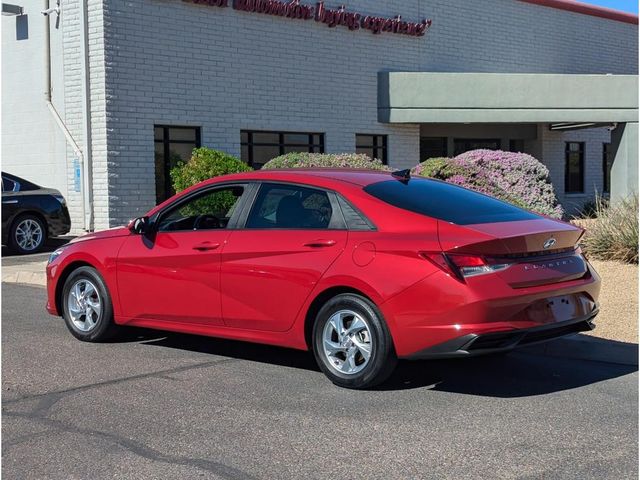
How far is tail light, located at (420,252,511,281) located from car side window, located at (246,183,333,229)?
42.6 inches

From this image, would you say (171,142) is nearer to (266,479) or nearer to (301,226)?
(301,226)

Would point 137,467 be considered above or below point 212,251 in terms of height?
below

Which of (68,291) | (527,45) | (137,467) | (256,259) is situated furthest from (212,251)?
(527,45)

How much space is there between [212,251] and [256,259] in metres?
0.50

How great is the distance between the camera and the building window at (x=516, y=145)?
25.7 m

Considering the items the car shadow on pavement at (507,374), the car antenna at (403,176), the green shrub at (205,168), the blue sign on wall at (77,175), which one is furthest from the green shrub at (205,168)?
the car shadow on pavement at (507,374)

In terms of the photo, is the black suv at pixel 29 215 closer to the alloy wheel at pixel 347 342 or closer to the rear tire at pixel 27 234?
the rear tire at pixel 27 234

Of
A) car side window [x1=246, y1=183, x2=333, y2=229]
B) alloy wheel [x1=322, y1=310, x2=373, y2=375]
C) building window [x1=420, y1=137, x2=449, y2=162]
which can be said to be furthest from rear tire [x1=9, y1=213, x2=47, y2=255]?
building window [x1=420, y1=137, x2=449, y2=162]

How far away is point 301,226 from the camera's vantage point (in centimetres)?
668

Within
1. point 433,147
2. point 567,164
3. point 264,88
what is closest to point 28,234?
point 264,88

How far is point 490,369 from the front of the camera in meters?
7.00

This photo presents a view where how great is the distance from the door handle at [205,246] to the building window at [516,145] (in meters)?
19.8

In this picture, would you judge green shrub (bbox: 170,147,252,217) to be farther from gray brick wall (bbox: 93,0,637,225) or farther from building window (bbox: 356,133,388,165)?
building window (bbox: 356,133,388,165)

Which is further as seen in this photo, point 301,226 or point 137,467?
point 301,226
